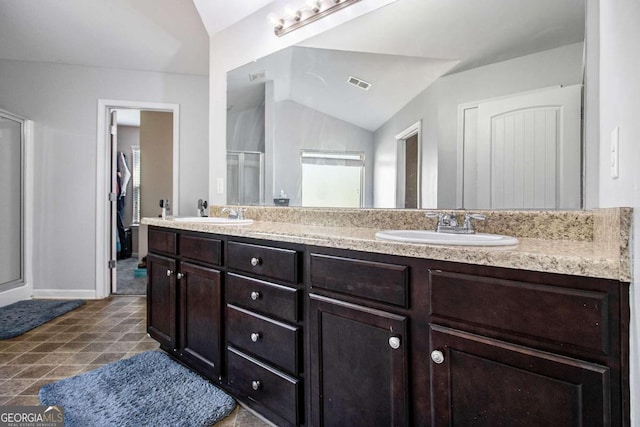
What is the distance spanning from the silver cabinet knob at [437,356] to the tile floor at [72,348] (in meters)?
0.99

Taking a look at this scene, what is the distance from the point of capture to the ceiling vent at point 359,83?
1.82 meters

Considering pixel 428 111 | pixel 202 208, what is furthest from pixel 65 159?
pixel 428 111

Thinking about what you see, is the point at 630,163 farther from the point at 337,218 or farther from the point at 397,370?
the point at 337,218

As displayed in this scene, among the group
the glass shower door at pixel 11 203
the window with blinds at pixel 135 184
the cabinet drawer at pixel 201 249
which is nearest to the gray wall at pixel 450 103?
the cabinet drawer at pixel 201 249

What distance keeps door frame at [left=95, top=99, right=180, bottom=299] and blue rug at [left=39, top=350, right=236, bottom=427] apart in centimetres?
179

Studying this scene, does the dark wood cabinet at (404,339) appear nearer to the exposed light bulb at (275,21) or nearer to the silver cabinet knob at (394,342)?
the silver cabinet knob at (394,342)

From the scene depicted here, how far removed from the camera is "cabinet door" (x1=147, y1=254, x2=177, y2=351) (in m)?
2.03

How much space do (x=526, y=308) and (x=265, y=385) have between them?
109cm

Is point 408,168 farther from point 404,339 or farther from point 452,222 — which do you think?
point 404,339

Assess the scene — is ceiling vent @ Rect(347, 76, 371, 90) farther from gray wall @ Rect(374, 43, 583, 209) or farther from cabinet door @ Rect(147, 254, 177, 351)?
cabinet door @ Rect(147, 254, 177, 351)

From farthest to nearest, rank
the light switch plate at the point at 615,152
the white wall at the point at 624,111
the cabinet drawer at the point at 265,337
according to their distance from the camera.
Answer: the cabinet drawer at the point at 265,337 < the light switch plate at the point at 615,152 < the white wall at the point at 624,111

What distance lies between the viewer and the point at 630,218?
2.23ft

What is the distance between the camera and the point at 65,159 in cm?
344

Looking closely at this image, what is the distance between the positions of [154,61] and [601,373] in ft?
12.6
